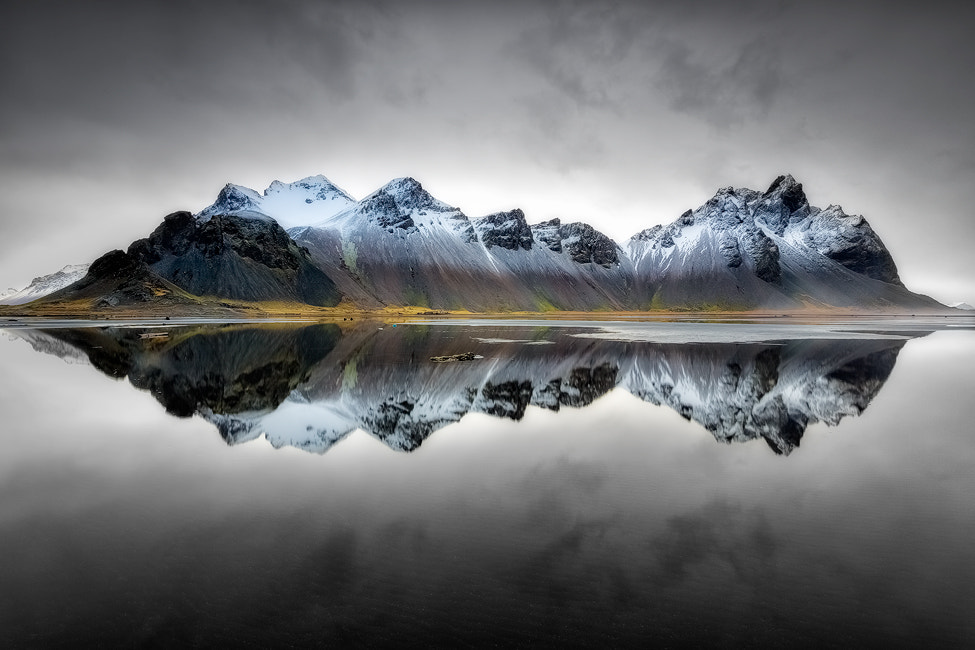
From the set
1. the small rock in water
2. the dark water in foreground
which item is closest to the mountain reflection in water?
the dark water in foreground

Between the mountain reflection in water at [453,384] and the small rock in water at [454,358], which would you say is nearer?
the mountain reflection in water at [453,384]

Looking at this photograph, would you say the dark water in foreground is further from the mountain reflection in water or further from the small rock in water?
the small rock in water

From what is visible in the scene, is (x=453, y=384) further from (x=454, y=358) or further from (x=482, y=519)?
(x=482, y=519)

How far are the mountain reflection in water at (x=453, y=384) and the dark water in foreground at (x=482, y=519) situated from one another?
0.32 meters

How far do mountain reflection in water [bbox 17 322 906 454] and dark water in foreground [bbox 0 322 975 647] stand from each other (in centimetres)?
32

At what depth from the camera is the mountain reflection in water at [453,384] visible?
21344 mm

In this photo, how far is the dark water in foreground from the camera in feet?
25.4

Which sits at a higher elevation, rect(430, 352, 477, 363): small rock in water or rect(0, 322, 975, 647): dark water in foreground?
rect(430, 352, 477, 363): small rock in water

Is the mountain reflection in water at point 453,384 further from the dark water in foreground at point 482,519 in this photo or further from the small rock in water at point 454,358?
the small rock in water at point 454,358

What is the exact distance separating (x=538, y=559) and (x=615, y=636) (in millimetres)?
2503

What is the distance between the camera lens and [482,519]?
37.8 ft

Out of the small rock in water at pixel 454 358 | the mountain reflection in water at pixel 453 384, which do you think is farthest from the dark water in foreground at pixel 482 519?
the small rock in water at pixel 454 358

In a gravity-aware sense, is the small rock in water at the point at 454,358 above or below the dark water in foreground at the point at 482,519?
above

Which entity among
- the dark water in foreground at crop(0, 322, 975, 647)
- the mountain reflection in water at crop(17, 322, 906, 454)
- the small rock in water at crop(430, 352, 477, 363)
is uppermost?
the small rock in water at crop(430, 352, 477, 363)
